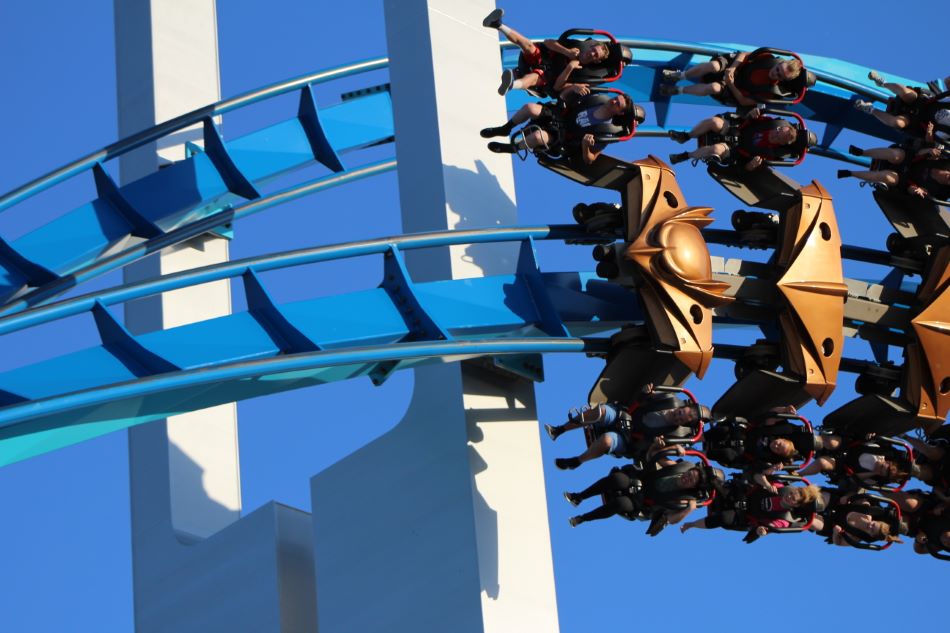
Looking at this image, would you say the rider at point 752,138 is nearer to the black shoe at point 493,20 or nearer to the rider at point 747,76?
the rider at point 747,76

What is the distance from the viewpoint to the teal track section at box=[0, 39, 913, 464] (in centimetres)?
1053

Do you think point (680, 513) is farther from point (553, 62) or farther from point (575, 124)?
point (553, 62)

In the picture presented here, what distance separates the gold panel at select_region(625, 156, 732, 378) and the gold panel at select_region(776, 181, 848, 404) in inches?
20.7

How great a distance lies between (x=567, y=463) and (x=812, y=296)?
A: 209cm

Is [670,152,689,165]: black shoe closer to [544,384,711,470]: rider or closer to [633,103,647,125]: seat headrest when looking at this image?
[633,103,647,125]: seat headrest

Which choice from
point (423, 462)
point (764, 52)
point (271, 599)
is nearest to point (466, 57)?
point (764, 52)

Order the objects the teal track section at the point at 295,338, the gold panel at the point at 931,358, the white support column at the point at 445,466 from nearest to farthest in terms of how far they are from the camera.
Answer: the teal track section at the point at 295,338, the white support column at the point at 445,466, the gold panel at the point at 931,358

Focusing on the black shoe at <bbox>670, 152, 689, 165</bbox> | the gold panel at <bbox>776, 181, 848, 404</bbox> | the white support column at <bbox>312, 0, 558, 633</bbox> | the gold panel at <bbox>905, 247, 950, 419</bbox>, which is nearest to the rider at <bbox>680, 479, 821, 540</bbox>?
the gold panel at <bbox>776, 181, 848, 404</bbox>

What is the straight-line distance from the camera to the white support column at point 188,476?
44.2ft

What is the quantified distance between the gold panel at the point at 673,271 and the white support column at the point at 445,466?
3.98 feet

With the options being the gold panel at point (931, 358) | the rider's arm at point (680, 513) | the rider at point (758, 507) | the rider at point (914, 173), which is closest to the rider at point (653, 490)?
the rider's arm at point (680, 513)

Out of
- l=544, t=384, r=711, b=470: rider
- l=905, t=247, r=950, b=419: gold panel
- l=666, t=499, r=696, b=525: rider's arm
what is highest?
l=905, t=247, r=950, b=419: gold panel

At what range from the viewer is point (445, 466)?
468 inches

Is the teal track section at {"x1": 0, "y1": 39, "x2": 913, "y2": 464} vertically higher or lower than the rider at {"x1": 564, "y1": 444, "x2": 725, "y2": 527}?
higher
